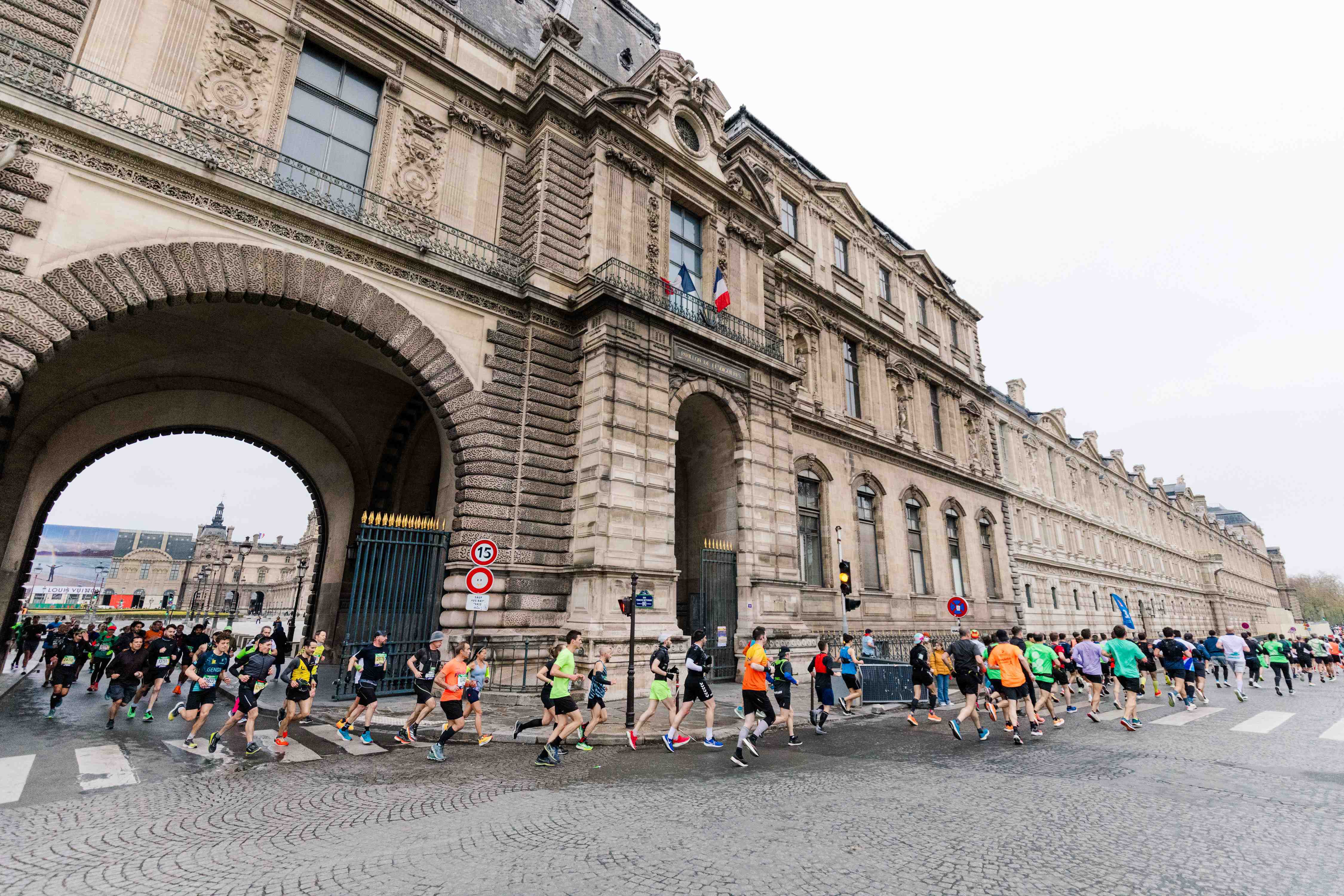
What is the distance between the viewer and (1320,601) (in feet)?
392

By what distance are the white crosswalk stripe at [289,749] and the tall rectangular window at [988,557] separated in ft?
94.0

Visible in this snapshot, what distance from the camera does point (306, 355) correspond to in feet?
55.4

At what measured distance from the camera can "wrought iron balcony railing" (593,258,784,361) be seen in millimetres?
15477

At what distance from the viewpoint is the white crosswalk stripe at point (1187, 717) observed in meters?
11.1

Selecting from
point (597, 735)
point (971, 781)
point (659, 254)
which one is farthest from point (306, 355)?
point (971, 781)

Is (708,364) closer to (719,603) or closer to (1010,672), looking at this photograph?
(719,603)

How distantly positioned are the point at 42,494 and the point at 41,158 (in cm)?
1052

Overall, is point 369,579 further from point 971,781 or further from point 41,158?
point 971,781

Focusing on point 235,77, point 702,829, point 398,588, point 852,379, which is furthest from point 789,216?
point 702,829

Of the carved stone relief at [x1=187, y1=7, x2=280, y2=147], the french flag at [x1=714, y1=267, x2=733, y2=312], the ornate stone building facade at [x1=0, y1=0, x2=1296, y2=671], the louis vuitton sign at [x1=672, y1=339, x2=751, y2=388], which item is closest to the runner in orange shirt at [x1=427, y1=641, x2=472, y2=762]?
the ornate stone building facade at [x1=0, y1=0, x2=1296, y2=671]

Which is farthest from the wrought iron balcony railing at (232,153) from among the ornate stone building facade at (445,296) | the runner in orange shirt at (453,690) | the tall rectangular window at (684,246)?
the runner in orange shirt at (453,690)

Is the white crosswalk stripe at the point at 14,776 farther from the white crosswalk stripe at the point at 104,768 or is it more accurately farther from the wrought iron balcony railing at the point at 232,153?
the wrought iron balcony railing at the point at 232,153

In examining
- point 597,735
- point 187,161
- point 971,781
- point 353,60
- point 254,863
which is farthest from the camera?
point 353,60

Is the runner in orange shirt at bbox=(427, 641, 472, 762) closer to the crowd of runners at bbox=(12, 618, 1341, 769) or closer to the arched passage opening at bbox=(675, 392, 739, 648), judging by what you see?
the crowd of runners at bbox=(12, 618, 1341, 769)
